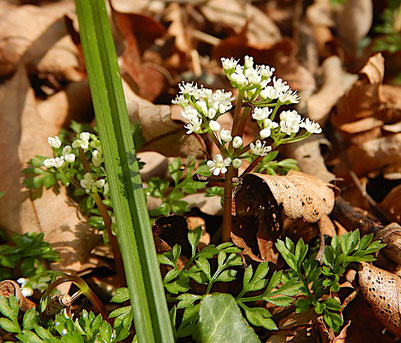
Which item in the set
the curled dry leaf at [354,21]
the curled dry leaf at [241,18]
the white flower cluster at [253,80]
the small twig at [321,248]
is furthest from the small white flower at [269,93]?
the curled dry leaf at [354,21]

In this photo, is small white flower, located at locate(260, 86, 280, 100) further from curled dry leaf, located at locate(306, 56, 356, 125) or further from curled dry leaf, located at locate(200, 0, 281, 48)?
curled dry leaf, located at locate(200, 0, 281, 48)

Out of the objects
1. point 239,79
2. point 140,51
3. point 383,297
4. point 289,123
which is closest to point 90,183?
point 239,79

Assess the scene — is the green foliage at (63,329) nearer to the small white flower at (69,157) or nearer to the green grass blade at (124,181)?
the green grass blade at (124,181)

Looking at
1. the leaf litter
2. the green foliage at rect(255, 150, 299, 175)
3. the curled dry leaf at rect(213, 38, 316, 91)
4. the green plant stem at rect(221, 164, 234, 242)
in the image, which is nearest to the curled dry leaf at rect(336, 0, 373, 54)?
the leaf litter

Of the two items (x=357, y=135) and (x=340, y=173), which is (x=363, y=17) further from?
(x=340, y=173)

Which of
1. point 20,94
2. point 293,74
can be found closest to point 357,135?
point 293,74
